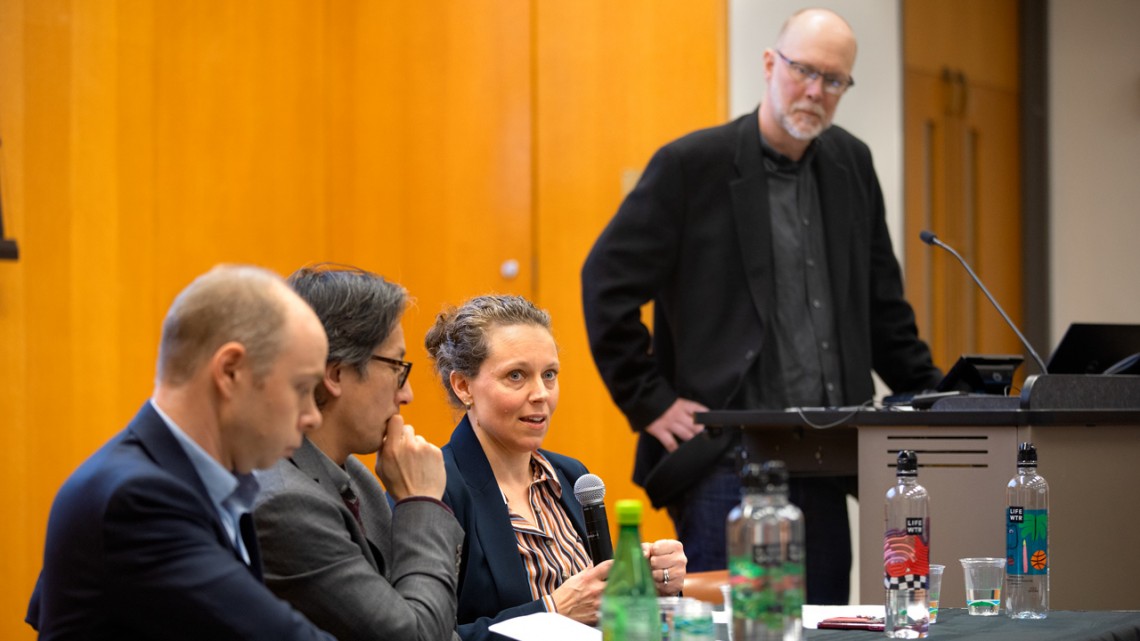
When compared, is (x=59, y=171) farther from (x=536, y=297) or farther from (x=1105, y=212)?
(x=1105, y=212)

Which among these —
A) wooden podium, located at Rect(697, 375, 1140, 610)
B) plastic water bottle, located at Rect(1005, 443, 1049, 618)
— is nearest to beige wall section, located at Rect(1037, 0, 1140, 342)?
wooden podium, located at Rect(697, 375, 1140, 610)

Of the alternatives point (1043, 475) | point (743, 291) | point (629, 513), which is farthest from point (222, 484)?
point (743, 291)

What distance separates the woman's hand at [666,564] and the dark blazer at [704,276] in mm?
1389

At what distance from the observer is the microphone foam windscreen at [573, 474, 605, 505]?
2121 millimetres

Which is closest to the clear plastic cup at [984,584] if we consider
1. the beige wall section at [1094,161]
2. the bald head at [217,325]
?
the bald head at [217,325]

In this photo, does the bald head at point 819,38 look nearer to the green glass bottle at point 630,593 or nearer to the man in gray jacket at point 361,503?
the man in gray jacket at point 361,503

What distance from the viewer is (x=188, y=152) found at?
17.2 feet

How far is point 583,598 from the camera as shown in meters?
2.19

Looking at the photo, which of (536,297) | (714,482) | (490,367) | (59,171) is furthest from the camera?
(536,297)

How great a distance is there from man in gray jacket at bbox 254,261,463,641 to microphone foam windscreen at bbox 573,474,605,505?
0.21 m

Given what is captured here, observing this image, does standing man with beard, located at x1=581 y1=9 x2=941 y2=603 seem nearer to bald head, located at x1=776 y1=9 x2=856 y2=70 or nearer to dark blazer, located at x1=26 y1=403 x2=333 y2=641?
bald head, located at x1=776 y1=9 x2=856 y2=70

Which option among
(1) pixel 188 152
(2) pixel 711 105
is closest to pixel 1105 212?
(2) pixel 711 105

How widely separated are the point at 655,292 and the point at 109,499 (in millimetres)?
2519

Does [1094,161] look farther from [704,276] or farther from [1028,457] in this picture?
[1028,457]
